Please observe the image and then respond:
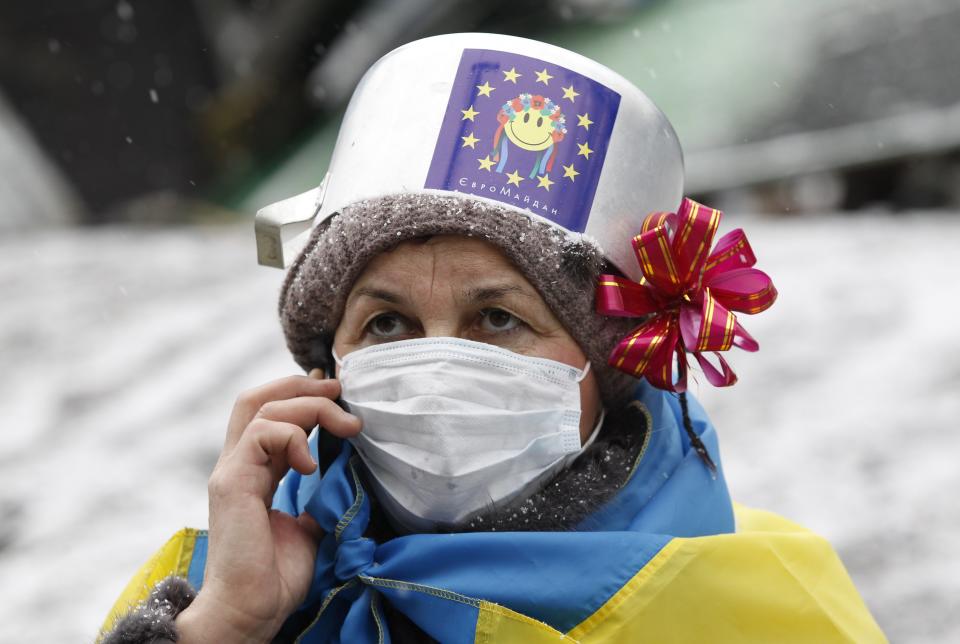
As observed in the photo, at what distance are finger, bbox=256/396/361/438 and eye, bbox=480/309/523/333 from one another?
35 cm

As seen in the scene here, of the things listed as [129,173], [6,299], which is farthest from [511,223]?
[129,173]

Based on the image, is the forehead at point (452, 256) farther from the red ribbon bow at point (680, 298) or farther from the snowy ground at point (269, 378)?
the snowy ground at point (269, 378)

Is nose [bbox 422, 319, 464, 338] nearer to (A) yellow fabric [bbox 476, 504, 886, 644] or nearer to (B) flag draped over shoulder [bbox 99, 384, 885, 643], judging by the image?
(B) flag draped over shoulder [bbox 99, 384, 885, 643]

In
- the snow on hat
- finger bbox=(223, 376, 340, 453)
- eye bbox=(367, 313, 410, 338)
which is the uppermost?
the snow on hat

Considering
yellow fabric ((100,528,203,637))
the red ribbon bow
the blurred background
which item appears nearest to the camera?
the red ribbon bow

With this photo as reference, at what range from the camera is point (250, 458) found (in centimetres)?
229

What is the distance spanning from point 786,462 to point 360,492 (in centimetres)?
245

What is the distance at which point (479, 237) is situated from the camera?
90.6 inches

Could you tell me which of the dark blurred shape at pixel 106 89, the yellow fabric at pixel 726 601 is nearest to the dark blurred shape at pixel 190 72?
the dark blurred shape at pixel 106 89

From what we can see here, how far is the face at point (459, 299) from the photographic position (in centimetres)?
230

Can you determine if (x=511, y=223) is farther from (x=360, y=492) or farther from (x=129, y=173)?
(x=129, y=173)

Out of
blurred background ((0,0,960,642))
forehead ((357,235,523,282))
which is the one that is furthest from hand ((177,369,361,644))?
blurred background ((0,0,960,642))

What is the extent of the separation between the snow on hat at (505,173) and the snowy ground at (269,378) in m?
1.65

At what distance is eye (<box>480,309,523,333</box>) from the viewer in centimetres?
236
